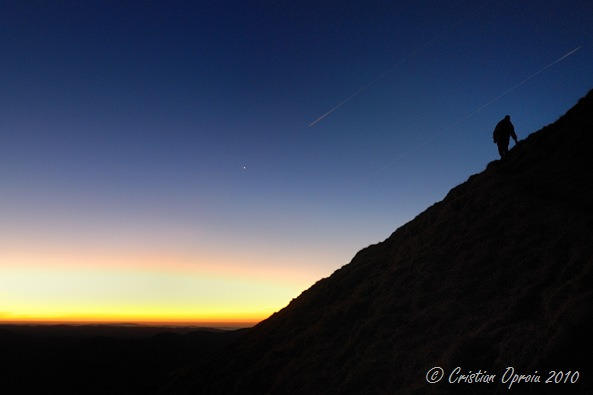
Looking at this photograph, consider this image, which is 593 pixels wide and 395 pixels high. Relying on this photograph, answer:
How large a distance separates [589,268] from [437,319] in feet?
12.0

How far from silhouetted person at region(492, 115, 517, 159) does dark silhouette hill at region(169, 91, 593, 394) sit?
1.74ft

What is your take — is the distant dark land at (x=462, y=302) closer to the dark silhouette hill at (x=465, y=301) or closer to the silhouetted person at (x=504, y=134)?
the dark silhouette hill at (x=465, y=301)

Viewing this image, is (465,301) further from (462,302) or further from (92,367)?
(92,367)

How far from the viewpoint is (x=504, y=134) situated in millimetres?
19453

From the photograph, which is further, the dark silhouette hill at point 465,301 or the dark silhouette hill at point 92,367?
the dark silhouette hill at point 92,367

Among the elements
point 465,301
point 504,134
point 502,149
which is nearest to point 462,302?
point 465,301

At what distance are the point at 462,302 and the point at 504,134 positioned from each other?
11.3 meters

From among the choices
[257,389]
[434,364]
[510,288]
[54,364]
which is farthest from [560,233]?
[54,364]

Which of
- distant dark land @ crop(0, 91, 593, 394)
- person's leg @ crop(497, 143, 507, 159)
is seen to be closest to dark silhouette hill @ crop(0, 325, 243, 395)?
distant dark land @ crop(0, 91, 593, 394)

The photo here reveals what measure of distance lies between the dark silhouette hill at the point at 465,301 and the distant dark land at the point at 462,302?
0.04 metres

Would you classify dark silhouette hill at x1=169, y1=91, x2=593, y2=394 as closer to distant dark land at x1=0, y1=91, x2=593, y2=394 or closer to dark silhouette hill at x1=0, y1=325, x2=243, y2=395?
distant dark land at x1=0, y1=91, x2=593, y2=394

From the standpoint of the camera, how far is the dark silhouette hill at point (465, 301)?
8.45m

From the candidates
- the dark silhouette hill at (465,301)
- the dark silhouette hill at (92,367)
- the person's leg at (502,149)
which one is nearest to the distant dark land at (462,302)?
the dark silhouette hill at (465,301)

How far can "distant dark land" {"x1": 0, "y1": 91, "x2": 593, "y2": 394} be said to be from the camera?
8.39m
